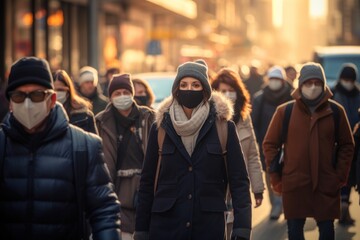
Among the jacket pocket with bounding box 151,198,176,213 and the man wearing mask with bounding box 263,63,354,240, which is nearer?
the jacket pocket with bounding box 151,198,176,213

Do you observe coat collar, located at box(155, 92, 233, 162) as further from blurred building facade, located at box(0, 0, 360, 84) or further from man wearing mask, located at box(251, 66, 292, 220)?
blurred building facade, located at box(0, 0, 360, 84)

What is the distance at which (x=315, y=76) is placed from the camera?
8.56m

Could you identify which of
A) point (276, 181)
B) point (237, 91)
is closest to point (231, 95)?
point (237, 91)

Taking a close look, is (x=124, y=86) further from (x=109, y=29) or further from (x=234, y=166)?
(x=109, y=29)

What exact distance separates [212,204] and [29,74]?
172cm

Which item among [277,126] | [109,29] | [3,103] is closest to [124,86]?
[277,126]

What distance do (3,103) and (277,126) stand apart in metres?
6.29

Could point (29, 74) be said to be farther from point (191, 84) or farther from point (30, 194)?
point (191, 84)

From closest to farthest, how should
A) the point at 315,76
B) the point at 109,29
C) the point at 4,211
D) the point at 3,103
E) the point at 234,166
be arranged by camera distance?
the point at 4,211 → the point at 234,166 → the point at 315,76 → the point at 3,103 → the point at 109,29

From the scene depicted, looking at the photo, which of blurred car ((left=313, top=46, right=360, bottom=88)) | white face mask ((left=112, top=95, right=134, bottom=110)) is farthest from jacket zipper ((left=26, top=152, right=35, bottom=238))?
blurred car ((left=313, top=46, right=360, bottom=88))

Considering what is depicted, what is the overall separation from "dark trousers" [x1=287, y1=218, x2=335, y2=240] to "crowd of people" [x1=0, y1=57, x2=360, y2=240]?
0.01m

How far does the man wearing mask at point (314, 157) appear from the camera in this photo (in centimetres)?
842

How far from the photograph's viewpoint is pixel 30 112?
4.66 metres

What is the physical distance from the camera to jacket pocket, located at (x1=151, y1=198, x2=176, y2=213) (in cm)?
608
